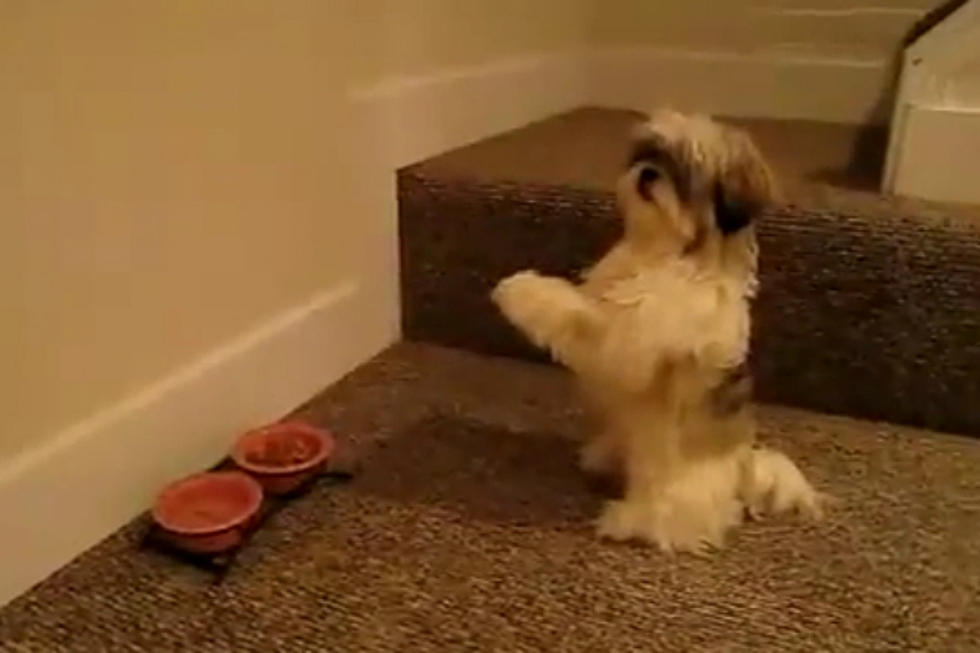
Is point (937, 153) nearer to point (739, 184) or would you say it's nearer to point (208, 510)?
point (739, 184)

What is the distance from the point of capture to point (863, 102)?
2.45 metres

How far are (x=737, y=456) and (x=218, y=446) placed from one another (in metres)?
0.69

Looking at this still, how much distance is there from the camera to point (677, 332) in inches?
52.8

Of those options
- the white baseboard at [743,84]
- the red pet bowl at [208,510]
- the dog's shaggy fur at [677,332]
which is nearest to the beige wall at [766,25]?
the white baseboard at [743,84]

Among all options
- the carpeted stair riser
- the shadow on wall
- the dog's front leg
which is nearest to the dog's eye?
the dog's front leg

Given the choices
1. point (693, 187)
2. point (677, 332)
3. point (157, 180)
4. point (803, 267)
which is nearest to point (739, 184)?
point (693, 187)

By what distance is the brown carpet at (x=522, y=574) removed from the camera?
1232 mm

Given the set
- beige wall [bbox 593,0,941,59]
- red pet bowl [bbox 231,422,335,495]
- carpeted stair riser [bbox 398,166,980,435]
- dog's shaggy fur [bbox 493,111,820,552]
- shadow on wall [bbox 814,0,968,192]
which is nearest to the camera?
dog's shaggy fur [bbox 493,111,820,552]

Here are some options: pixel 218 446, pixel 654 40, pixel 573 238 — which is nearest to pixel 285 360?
pixel 218 446

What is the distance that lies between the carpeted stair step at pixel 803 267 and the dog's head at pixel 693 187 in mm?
382

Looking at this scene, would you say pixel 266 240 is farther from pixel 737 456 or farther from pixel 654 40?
pixel 654 40

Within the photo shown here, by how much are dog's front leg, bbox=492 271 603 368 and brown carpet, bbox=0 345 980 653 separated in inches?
8.8

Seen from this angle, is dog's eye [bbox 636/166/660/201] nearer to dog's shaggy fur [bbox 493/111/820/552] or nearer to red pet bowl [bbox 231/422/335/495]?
dog's shaggy fur [bbox 493/111/820/552]

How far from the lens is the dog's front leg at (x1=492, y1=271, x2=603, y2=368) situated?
1.40m
